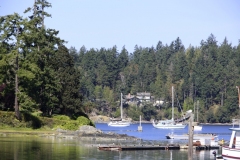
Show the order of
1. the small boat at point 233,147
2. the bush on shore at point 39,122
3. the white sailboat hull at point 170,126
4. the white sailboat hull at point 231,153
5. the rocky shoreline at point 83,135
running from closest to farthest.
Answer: the white sailboat hull at point 231,153 < the small boat at point 233,147 < the rocky shoreline at point 83,135 < the bush on shore at point 39,122 < the white sailboat hull at point 170,126

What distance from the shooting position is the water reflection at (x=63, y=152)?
5677 centimetres

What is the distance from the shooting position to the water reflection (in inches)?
2235

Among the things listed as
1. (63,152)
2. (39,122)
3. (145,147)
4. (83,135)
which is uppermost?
(39,122)

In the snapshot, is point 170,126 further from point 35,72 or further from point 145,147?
point 145,147

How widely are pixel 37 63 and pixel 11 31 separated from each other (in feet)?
24.4

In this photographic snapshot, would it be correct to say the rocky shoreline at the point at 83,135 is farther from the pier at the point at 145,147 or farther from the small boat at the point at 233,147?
the small boat at the point at 233,147

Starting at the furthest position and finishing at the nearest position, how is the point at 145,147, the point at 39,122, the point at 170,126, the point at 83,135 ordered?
the point at 170,126
the point at 39,122
the point at 83,135
the point at 145,147

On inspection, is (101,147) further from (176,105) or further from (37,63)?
(176,105)

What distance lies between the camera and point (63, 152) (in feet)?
199

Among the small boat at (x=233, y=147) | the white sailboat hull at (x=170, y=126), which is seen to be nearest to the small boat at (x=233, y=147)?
the small boat at (x=233, y=147)

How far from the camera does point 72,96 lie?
295ft

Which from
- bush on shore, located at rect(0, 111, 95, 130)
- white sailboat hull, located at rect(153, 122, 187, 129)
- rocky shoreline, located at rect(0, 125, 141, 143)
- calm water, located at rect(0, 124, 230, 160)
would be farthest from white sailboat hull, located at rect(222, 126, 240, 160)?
white sailboat hull, located at rect(153, 122, 187, 129)

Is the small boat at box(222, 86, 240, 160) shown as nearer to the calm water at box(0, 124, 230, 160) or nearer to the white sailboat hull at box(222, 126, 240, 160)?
the white sailboat hull at box(222, 126, 240, 160)

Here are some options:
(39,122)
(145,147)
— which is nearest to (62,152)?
(145,147)
